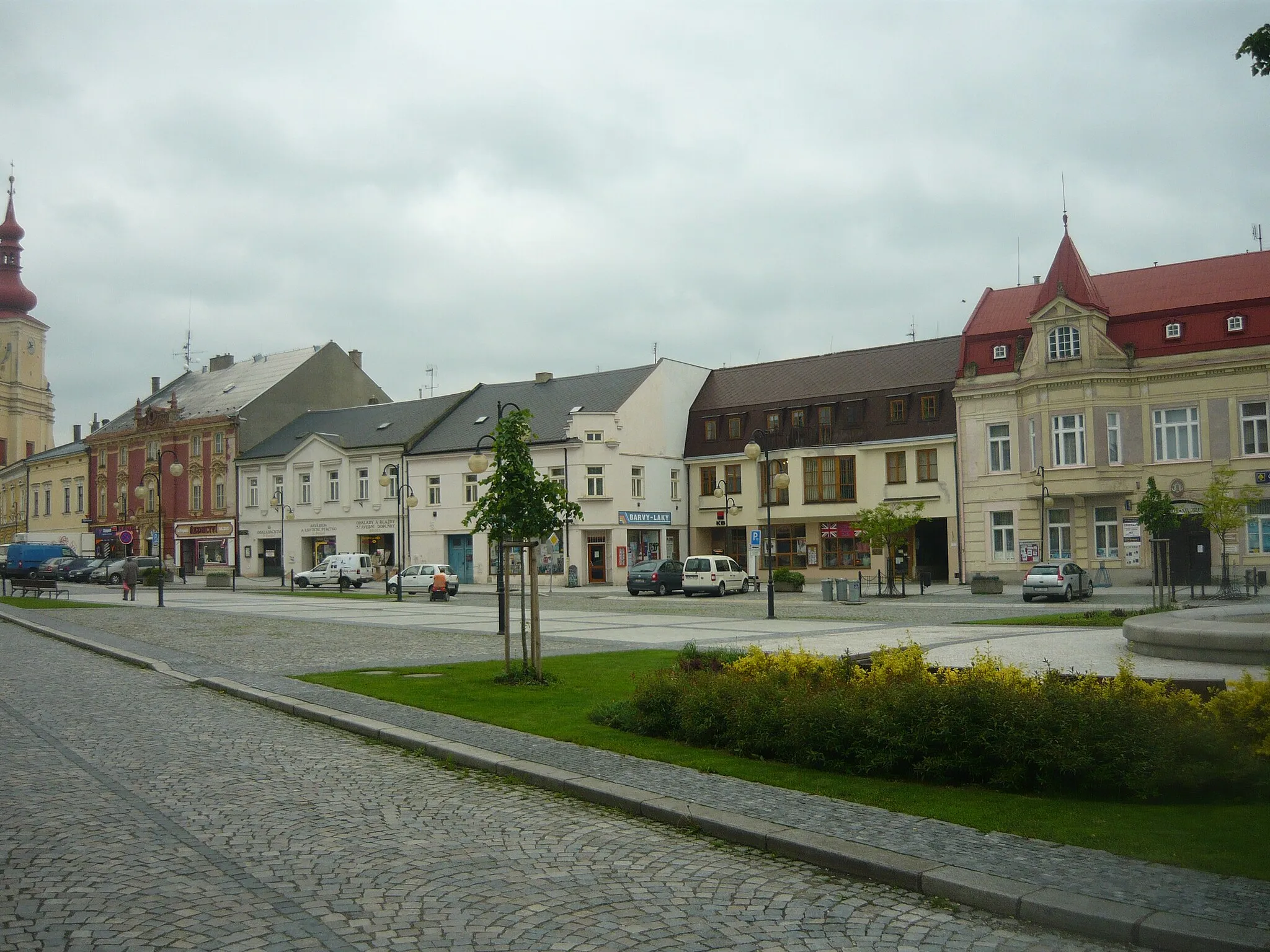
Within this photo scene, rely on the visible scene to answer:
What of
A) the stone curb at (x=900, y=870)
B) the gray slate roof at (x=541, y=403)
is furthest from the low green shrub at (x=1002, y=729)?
the gray slate roof at (x=541, y=403)

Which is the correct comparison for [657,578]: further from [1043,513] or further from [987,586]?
[1043,513]

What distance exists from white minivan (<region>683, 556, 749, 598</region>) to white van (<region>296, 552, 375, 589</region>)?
19.1 metres

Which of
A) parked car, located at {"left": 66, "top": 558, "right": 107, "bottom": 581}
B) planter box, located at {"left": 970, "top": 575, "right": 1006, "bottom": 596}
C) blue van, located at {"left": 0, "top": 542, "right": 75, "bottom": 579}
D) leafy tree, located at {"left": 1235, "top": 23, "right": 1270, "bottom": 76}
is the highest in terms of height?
leafy tree, located at {"left": 1235, "top": 23, "right": 1270, "bottom": 76}

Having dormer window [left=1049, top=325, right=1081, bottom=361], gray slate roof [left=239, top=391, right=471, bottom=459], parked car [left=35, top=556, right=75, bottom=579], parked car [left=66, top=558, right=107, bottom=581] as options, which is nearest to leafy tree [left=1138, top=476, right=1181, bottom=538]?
dormer window [left=1049, top=325, right=1081, bottom=361]

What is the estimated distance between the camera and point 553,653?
1922 cm

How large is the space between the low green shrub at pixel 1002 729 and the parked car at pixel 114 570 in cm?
5829

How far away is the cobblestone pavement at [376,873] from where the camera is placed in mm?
5402

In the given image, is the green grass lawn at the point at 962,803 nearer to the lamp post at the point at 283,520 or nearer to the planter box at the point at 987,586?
the planter box at the point at 987,586

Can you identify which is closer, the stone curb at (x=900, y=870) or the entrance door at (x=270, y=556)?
the stone curb at (x=900, y=870)

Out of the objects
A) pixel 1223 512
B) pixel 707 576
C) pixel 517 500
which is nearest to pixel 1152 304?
pixel 1223 512

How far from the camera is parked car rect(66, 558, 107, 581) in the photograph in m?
63.4

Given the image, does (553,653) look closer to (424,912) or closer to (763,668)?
(763,668)

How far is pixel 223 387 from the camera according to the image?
7562 centimetres

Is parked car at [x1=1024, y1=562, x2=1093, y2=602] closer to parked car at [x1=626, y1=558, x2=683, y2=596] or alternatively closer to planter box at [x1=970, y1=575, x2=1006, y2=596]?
planter box at [x1=970, y1=575, x2=1006, y2=596]
